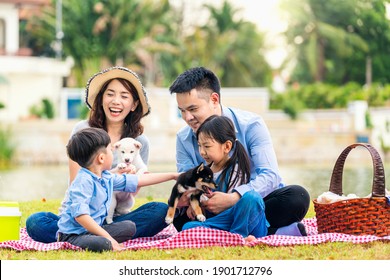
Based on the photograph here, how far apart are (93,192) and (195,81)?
2.65 feet

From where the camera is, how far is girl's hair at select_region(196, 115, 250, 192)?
465cm

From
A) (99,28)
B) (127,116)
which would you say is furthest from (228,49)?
(127,116)

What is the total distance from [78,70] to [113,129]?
26712 millimetres

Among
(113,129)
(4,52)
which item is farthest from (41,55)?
(113,129)

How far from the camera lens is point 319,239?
4.74 meters

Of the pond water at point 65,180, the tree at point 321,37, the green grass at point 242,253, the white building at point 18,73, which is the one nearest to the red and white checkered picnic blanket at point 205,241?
the green grass at point 242,253

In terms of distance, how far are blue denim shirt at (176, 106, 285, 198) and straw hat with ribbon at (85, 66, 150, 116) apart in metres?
0.33

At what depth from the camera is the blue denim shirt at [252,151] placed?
481 centimetres

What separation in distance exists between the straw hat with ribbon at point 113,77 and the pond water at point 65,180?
7593mm

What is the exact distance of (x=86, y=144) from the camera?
4516mm

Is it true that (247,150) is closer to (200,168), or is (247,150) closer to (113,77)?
(200,168)

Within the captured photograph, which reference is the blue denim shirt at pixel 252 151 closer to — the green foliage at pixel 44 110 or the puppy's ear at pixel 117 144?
the puppy's ear at pixel 117 144

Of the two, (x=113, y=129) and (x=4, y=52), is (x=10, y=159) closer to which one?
(x=4, y=52)

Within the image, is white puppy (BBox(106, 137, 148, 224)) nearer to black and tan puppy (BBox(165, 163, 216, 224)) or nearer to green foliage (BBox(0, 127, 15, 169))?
black and tan puppy (BBox(165, 163, 216, 224))
